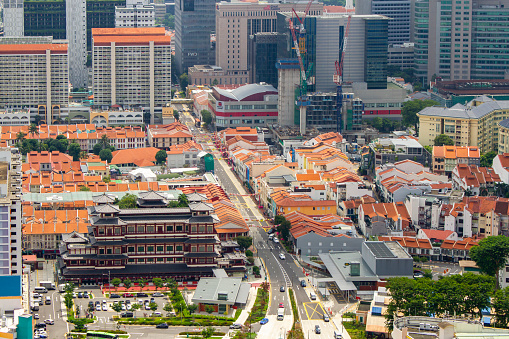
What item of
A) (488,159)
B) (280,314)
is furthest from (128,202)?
(488,159)

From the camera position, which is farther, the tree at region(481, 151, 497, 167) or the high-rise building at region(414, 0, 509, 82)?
the high-rise building at region(414, 0, 509, 82)

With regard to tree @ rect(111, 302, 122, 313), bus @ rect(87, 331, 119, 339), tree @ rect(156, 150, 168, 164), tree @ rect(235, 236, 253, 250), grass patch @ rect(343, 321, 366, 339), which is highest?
tree @ rect(156, 150, 168, 164)

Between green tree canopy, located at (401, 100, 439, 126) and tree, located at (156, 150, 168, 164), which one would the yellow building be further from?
tree, located at (156, 150, 168, 164)

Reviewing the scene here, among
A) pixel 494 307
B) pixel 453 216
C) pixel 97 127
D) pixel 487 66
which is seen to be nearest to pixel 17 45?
pixel 97 127

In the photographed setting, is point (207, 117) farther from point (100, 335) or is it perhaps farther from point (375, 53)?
point (100, 335)

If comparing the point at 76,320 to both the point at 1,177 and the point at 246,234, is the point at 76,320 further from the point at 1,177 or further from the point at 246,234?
the point at 246,234

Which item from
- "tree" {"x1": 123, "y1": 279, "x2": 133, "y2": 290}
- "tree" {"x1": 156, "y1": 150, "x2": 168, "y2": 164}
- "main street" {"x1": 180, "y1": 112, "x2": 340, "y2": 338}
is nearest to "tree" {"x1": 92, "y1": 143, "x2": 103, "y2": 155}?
"tree" {"x1": 156, "y1": 150, "x2": 168, "y2": 164}
